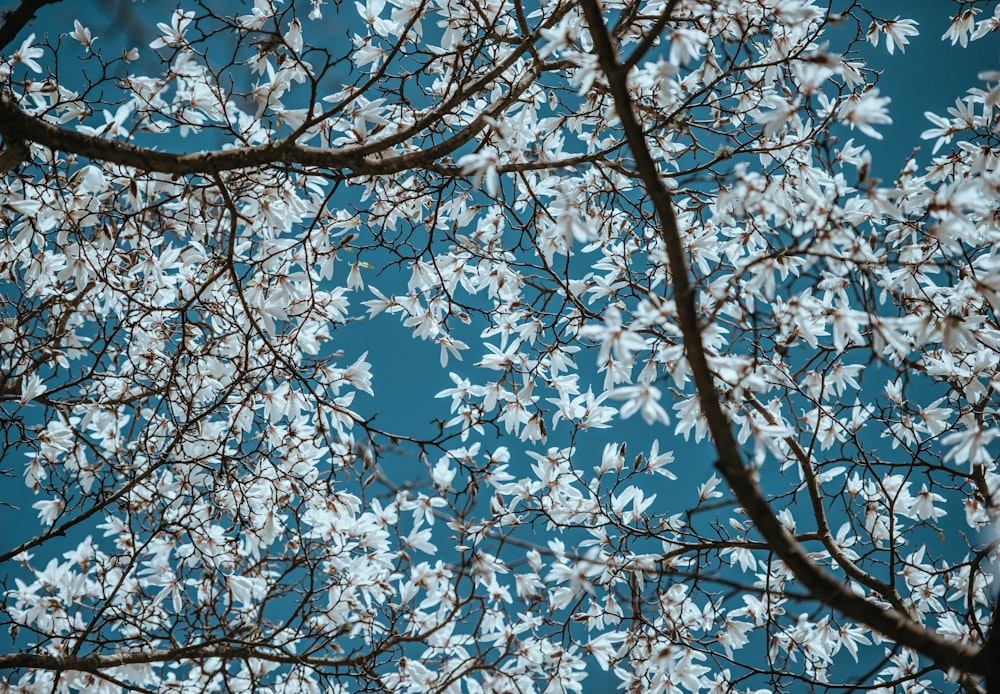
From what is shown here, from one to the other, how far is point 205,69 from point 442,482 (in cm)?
150

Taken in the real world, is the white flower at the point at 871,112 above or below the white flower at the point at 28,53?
below

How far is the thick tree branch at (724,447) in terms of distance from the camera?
126 centimetres

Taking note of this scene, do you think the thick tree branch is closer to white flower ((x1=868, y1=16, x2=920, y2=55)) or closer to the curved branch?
the curved branch

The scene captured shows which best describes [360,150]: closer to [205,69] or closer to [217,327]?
[205,69]

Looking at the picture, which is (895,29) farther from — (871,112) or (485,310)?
(485,310)

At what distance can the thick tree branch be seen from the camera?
1.26m

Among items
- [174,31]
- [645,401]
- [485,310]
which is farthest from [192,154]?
[645,401]

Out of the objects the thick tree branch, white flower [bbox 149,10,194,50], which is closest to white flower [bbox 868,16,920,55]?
the thick tree branch

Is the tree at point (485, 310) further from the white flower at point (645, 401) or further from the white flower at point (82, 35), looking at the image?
the white flower at point (645, 401)

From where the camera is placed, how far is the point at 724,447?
1304 mm

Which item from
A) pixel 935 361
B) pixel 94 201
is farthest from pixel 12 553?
pixel 935 361

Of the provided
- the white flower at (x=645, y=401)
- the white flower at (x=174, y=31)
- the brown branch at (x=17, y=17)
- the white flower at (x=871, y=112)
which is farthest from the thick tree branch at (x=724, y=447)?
the brown branch at (x=17, y=17)

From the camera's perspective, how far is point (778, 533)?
130 cm

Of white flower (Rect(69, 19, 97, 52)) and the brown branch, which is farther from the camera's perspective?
white flower (Rect(69, 19, 97, 52))
